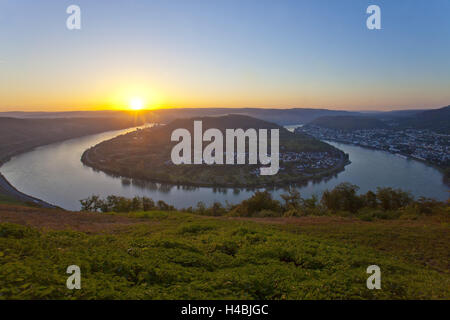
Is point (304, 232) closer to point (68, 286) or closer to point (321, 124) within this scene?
point (68, 286)

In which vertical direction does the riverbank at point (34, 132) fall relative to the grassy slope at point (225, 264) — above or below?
above

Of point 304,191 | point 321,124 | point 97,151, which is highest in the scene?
point 321,124

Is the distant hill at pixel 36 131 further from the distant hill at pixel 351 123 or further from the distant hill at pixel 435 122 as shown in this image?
the distant hill at pixel 435 122

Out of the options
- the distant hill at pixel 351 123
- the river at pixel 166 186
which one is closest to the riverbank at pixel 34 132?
the river at pixel 166 186

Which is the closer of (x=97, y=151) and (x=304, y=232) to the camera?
(x=304, y=232)

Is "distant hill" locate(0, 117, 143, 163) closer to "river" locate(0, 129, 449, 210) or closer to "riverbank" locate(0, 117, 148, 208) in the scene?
"riverbank" locate(0, 117, 148, 208)
